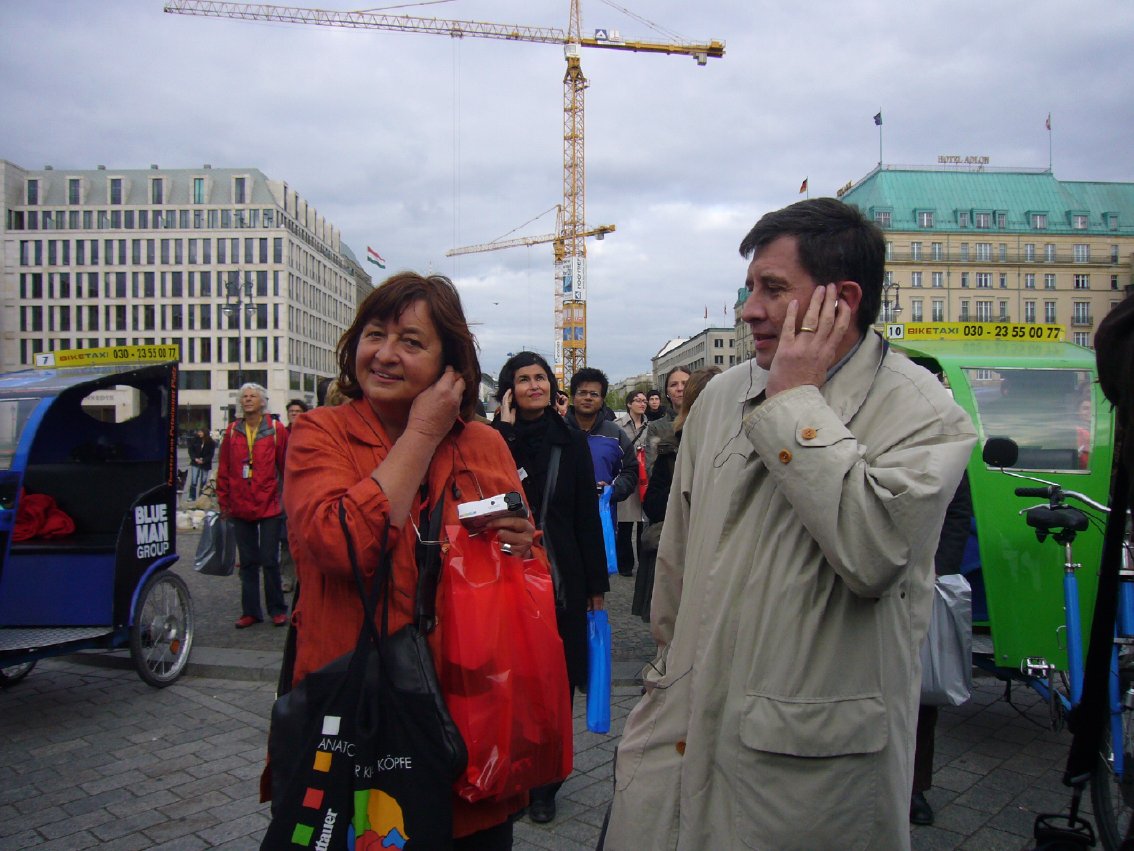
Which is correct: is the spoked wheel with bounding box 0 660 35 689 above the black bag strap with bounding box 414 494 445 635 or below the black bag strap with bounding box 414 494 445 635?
below

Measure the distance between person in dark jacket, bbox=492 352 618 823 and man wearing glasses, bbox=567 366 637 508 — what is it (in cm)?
209

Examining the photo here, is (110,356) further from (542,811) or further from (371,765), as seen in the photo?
(371,765)

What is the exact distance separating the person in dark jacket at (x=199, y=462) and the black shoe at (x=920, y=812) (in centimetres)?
1833

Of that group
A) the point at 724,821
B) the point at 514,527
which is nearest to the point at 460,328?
the point at 514,527

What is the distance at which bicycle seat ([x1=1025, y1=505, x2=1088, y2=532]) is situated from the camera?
3.30 m

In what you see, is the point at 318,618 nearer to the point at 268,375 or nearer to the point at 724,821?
the point at 724,821

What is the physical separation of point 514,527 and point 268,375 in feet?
301

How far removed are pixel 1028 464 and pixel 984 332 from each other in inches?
50.6

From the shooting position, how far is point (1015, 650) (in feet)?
13.5

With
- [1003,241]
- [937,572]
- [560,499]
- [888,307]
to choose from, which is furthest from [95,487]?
[1003,241]

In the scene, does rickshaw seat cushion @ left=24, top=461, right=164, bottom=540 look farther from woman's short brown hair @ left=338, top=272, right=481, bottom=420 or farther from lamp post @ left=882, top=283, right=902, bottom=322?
lamp post @ left=882, top=283, right=902, bottom=322

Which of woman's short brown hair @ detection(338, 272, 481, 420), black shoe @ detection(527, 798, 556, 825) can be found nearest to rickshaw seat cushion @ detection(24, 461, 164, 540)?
black shoe @ detection(527, 798, 556, 825)

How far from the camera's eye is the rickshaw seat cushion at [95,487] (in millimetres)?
6086

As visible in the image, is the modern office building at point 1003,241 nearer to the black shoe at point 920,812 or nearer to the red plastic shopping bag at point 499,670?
the black shoe at point 920,812
